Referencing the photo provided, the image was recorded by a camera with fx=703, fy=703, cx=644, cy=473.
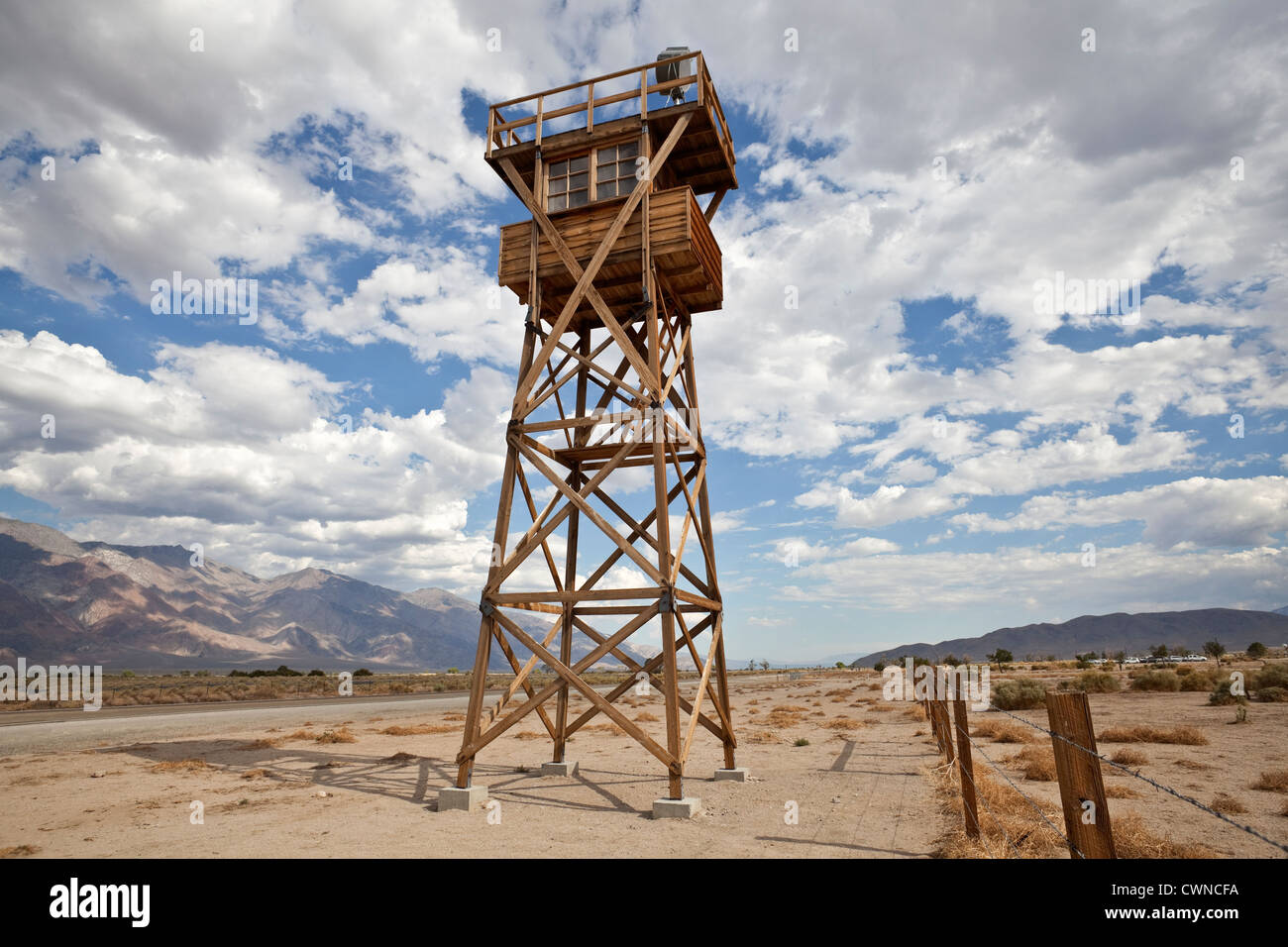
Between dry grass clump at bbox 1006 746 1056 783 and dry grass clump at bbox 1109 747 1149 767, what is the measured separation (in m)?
1.27

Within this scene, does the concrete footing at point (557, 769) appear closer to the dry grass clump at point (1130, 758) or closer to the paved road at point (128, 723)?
the dry grass clump at point (1130, 758)

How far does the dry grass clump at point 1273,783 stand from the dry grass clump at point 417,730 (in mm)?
18943

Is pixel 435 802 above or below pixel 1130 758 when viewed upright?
above

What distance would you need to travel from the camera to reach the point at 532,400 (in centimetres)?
1278

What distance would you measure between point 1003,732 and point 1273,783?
824 centimetres

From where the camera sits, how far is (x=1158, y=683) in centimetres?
3123

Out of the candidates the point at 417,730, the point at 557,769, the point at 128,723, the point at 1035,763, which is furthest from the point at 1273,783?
the point at 128,723

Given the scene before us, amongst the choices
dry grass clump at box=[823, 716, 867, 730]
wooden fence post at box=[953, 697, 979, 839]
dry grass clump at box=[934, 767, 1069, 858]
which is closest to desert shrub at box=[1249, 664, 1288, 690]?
dry grass clump at box=[823, 716, 867, 730]

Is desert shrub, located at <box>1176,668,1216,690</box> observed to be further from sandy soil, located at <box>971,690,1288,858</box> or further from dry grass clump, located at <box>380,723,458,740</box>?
dry grass clump, located at <box>380,723,458,740</box>

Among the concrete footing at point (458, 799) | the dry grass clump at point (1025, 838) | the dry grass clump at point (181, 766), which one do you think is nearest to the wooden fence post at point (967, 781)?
the dry grass clump at point (1025, 838)

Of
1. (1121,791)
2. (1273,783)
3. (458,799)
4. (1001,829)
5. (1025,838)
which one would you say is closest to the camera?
(1001,829)

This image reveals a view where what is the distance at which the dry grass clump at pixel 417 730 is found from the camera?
22594 mm

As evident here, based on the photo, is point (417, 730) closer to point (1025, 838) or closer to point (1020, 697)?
point (1025, 838)
